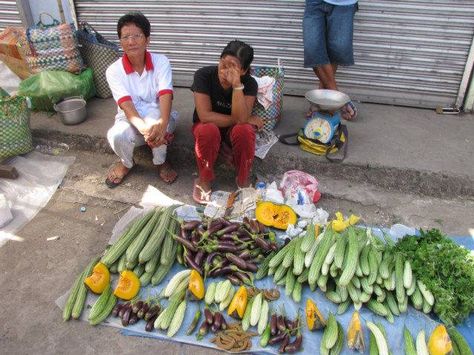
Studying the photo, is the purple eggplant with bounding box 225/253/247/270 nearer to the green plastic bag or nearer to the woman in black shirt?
the woman in black shirt

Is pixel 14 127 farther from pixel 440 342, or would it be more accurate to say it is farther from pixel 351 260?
pixel 440 342

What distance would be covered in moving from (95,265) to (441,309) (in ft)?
8.65

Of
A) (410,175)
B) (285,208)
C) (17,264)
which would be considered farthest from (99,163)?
(410,175)

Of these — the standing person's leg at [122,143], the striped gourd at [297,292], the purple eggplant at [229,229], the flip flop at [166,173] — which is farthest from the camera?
Result: the flip flop at [166,173]

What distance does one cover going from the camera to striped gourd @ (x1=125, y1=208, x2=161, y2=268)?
3.25 m

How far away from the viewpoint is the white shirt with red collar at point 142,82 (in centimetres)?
416

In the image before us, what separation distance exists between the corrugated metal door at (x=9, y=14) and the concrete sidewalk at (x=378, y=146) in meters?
1.79

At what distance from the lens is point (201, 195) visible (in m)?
4.34

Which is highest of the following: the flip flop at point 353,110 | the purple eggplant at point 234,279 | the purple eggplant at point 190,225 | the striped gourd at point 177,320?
the flip flop at point 353,110

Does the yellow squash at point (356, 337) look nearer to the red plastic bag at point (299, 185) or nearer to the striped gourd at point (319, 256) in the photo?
the striped gourd at point (319, 256)

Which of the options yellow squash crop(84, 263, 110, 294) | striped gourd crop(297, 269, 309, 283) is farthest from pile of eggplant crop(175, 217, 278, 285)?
yellow squash crop(84, 263, 110, 294)

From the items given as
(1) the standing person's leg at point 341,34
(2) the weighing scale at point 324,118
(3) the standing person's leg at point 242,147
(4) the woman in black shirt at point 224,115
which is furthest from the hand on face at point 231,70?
(1) the standing person's leg at point 341,34

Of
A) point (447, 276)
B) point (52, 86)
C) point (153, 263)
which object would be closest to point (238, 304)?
point (153, 263)

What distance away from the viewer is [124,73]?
4191 mm
